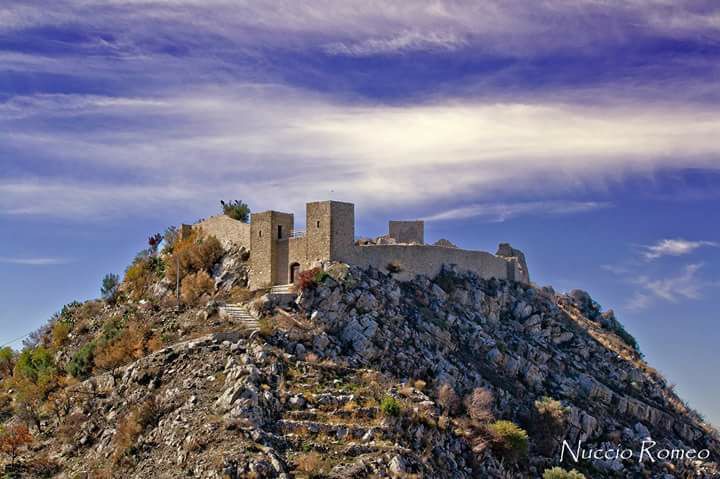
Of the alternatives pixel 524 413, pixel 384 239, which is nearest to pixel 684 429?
pixel 524 413

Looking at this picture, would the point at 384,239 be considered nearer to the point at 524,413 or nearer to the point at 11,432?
the point at 524,413

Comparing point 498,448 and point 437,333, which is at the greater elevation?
point 437,333

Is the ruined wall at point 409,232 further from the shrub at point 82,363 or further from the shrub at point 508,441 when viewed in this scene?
the shrub at point 82,363

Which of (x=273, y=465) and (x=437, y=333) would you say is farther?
(x=437, y=333)

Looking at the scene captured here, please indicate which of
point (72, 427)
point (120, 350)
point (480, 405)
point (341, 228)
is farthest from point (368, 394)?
point (120, 350)

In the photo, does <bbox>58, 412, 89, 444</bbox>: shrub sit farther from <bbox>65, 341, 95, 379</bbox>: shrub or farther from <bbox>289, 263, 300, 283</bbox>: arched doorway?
<bbox>289, 263, 300, 283</bbox>: arched doorway

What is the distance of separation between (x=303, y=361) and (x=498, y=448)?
868cm

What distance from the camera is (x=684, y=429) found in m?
52.5

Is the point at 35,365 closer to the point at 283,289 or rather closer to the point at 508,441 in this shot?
the point at 283,289

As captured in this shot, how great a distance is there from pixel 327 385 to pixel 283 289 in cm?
959

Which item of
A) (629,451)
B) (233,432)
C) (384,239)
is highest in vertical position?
(384,239)

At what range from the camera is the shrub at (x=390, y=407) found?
36312 mm

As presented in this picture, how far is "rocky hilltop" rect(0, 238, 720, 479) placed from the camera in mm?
34750

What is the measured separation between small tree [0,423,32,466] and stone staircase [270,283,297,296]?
40.8ft
